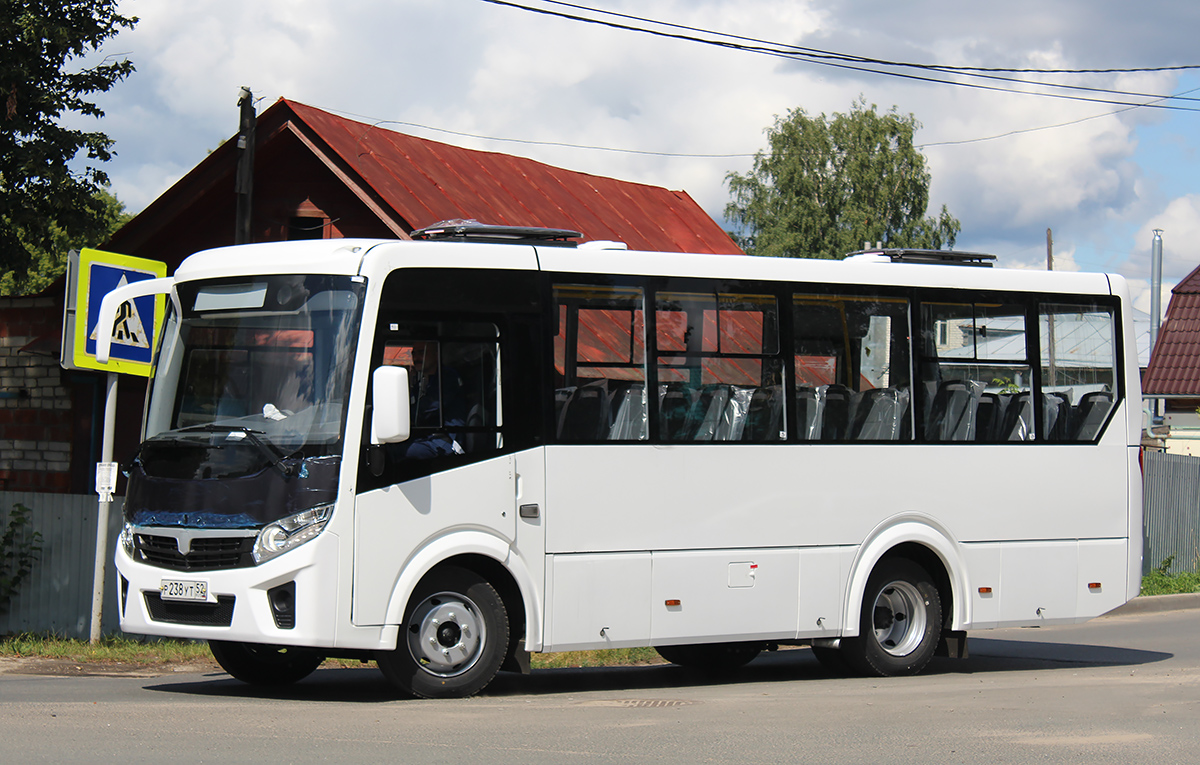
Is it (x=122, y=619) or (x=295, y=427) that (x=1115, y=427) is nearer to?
(x=295, y=427)

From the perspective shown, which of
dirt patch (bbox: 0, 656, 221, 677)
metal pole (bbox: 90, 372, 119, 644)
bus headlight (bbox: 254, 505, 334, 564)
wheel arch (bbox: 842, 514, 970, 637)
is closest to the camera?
bus headlight (bbox: 254, 505, 334, 564)

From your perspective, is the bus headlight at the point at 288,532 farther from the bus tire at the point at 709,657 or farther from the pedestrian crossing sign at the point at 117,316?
the bus tire at the point at 709,657

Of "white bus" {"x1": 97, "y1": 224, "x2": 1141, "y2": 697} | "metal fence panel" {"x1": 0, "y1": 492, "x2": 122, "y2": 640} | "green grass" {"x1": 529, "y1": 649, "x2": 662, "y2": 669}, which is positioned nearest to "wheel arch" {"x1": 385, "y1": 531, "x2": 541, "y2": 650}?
"white bus" {"x1": 97, "y1": 224, "x2": 1141, "y2": 697}

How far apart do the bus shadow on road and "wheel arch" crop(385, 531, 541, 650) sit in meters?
0.63

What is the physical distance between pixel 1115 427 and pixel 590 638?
508 centimetres

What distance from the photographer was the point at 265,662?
10.3 metres

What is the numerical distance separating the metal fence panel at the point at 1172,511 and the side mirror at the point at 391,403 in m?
16.5

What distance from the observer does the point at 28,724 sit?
309 inches

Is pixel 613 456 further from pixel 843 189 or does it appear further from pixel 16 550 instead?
pixel 843 189

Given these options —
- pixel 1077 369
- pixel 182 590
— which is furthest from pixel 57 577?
pixel 1077 369

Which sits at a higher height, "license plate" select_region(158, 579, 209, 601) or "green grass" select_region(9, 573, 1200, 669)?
"license plate" select_region(158, 579, 209, 601)

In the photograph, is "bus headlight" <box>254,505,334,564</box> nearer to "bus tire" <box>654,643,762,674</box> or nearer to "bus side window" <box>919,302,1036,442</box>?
"bus tire" <box>654,643,762,674</box>

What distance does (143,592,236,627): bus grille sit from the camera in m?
8.85

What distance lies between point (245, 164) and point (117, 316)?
3.62 meters
